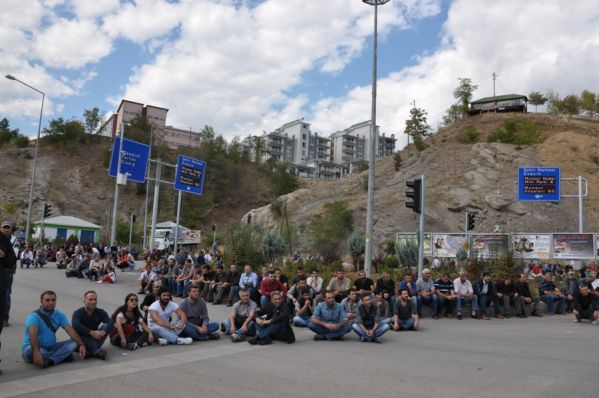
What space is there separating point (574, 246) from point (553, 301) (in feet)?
39.6

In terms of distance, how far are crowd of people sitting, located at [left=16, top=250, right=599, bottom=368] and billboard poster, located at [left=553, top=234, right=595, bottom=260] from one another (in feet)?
36.0

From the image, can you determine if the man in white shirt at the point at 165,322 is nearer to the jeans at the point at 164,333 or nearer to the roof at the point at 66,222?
the jeans at the point at 164,333

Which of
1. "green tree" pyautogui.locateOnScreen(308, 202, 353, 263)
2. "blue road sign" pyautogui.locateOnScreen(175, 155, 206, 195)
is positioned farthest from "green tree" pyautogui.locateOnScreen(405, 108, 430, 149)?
"blue road sign" pyautogui.locateOnScreen(175, 155, 206, 195)

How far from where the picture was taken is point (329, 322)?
10.2 meters

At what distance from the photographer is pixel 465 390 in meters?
6.02

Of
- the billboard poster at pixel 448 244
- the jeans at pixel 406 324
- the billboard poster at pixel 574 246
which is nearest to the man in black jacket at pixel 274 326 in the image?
the jeans at pixel 406 324

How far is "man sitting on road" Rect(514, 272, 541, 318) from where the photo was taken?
50.6 feet

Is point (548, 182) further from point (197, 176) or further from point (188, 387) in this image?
point (188, 387)

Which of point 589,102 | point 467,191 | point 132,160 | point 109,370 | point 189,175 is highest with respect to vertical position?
point 589,102

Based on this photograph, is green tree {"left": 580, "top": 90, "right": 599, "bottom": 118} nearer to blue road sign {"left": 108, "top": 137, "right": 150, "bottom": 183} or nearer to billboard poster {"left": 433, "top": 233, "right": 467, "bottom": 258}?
billboard poster {"left": 433, "top": 233, "right": 467, "bottom": 258}

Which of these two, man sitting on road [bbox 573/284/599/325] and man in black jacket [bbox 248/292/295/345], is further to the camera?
man sitting on road [bbox 573/284/599/325]

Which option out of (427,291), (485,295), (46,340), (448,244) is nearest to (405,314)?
(427,291)

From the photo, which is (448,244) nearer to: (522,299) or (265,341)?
(522,299)

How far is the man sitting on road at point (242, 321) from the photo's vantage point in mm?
9562
